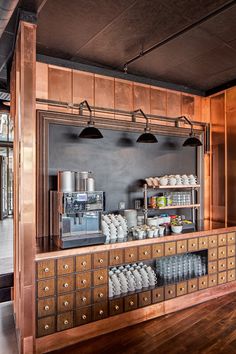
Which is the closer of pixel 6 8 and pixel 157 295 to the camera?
pixel 6 8

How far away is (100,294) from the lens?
317 centimetres

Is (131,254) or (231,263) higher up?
(131,254)

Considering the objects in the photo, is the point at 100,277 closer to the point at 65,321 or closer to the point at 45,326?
the point at 65,321

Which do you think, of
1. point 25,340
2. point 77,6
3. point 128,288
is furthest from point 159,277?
point 77,6

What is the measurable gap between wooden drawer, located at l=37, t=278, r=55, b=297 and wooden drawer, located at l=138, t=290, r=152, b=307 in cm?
115

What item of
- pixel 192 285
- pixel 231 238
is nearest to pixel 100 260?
pixel 192 285

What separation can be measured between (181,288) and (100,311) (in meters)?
1.24

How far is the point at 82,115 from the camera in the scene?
12.6 ft

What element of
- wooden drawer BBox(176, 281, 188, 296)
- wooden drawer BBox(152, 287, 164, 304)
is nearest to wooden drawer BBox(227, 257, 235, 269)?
wooden drawer BBox(176, 281, 188, 296)

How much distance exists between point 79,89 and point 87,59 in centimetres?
40

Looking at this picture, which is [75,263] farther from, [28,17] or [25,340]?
[28,17]

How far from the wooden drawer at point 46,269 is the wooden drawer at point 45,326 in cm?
44

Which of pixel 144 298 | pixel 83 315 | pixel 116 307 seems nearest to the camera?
pixel 83 315

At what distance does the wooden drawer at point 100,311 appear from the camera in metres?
3.12
